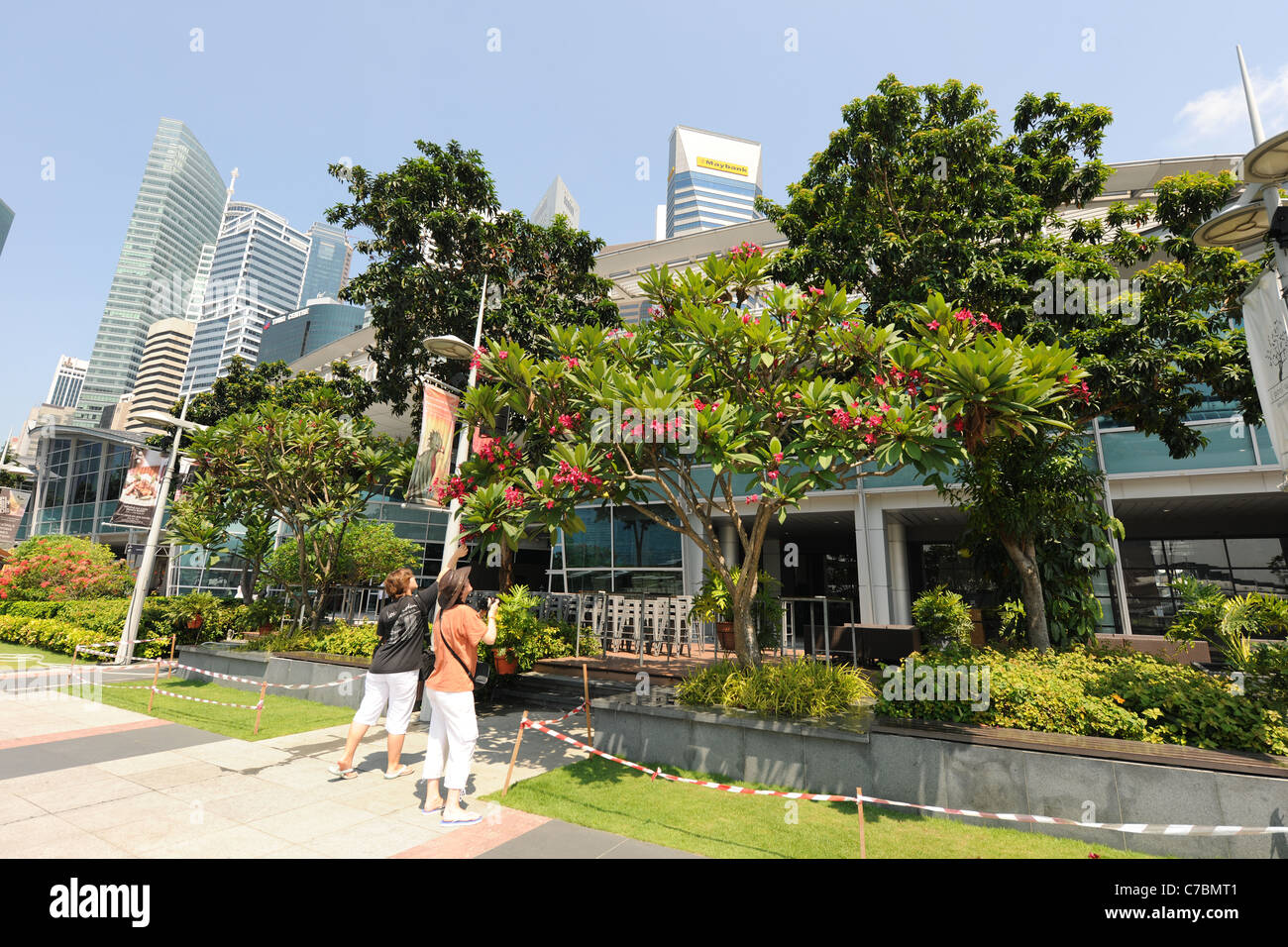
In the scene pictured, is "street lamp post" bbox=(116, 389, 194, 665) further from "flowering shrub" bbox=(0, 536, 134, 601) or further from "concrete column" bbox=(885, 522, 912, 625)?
"concrete column" bbox=(885, 522, 912, 625)

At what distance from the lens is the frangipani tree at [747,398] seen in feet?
19.1

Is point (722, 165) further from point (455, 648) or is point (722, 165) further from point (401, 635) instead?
point (455, 648)

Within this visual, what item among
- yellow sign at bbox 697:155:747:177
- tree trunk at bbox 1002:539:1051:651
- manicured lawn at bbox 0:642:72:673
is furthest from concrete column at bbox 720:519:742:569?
yellow sign at bbox 697:155:747:177

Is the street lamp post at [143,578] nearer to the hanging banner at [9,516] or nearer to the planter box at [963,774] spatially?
the planter box at [963,774]

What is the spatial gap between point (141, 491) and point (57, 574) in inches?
316

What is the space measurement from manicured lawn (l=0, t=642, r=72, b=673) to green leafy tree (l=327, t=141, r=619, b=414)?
11.9m

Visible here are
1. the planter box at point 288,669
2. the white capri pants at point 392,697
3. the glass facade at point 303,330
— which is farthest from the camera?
the glass facade at point 303,330

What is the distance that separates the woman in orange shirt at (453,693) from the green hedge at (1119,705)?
4.66 metres

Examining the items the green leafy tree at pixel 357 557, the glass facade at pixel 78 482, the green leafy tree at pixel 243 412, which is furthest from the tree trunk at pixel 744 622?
the glass facade at pixel 78 482

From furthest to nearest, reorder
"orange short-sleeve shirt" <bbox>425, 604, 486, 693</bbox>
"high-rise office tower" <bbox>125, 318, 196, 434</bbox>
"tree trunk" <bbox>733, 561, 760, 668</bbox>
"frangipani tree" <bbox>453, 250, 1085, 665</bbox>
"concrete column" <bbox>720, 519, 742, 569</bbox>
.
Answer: "high-rise office tower" <bbox>125, 318, 196, 434</bbox>
"concrete column" <bbox>720, 519, 742, 569</bbox>
"tree trunk" <bbox>733, 561, 760, 668</bbox>
"frangipani tree" <bbox>453, 250, 1085, 665</bbox>
"orange short-sleeve shirt" <bbox>425, 604, 486, 693</bbox>

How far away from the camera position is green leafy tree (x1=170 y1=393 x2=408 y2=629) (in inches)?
523

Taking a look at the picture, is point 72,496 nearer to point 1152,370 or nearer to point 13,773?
point 13,773

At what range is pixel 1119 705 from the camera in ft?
20.5

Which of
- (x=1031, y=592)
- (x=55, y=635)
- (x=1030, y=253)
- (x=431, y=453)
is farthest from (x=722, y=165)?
(x=431, y=453)
